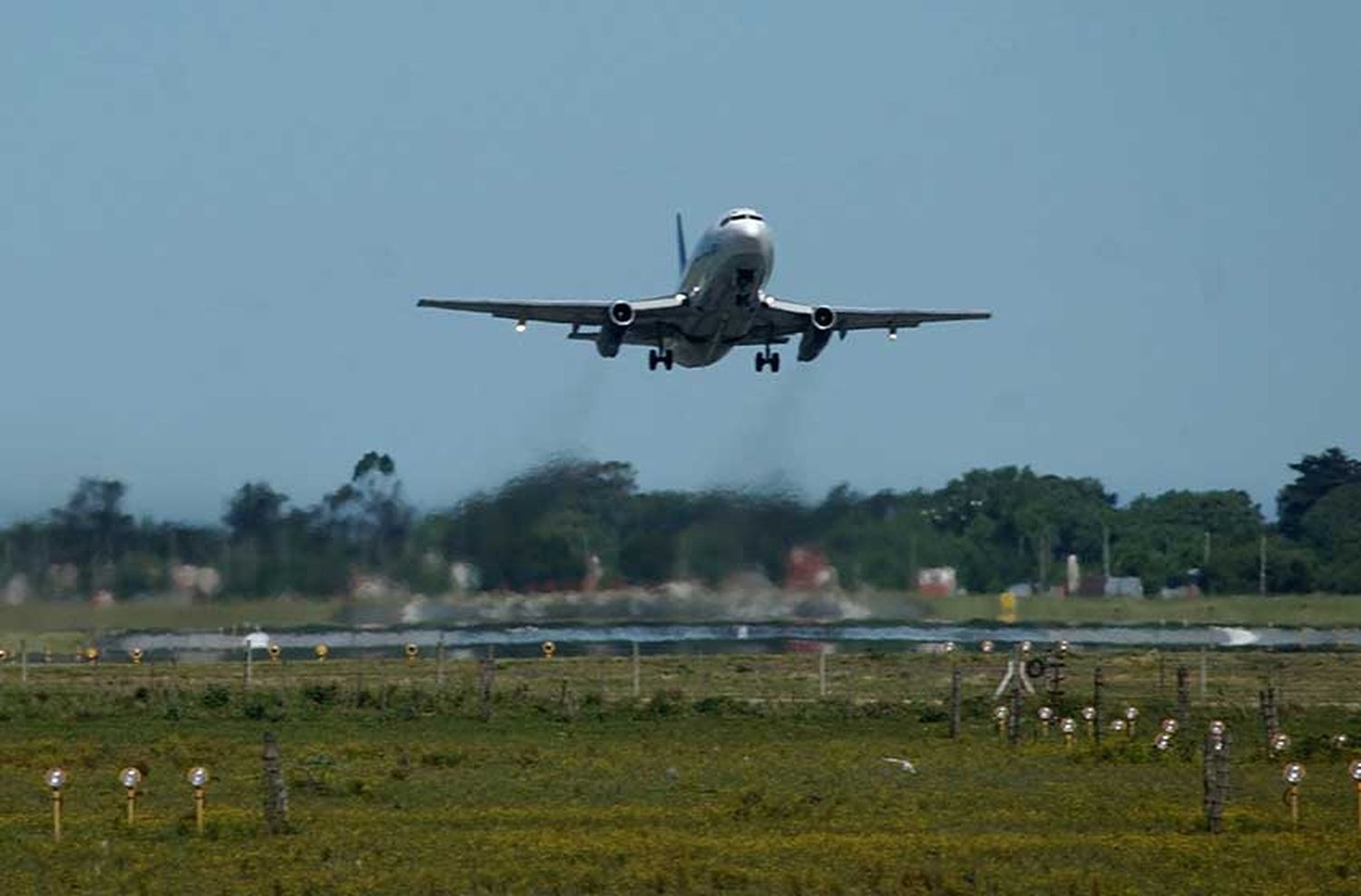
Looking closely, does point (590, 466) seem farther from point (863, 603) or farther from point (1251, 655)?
point (1251, 655)

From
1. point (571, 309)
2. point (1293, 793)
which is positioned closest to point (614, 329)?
point (571, 309)

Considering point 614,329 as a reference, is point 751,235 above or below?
above

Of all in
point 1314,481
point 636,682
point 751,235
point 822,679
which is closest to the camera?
point 751,235

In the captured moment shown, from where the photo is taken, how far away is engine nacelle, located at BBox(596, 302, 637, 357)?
64.9 meters

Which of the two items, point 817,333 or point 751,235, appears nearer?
point 751,235

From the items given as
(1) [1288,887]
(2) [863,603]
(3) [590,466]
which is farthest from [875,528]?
(1) [1288,887]

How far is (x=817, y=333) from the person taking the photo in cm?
6575

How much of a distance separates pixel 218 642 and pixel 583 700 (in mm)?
13504

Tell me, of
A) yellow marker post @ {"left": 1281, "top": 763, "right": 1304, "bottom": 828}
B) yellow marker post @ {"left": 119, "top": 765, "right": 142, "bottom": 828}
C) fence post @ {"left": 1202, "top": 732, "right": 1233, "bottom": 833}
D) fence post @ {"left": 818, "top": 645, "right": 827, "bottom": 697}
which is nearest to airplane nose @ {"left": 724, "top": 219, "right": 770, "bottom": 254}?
fence post @ {"left": 818, "top": 645, "right": 827, "bottom": 697}

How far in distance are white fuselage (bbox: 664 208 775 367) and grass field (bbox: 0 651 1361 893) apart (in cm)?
914

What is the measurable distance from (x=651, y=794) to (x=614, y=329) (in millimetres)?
28332

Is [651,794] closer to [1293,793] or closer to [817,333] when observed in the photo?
[1293,793]

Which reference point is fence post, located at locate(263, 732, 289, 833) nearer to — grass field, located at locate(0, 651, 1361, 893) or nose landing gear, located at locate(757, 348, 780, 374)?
grass field, located at locate(0, 651, 1361, 893)

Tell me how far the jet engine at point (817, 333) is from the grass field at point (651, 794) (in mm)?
8764
